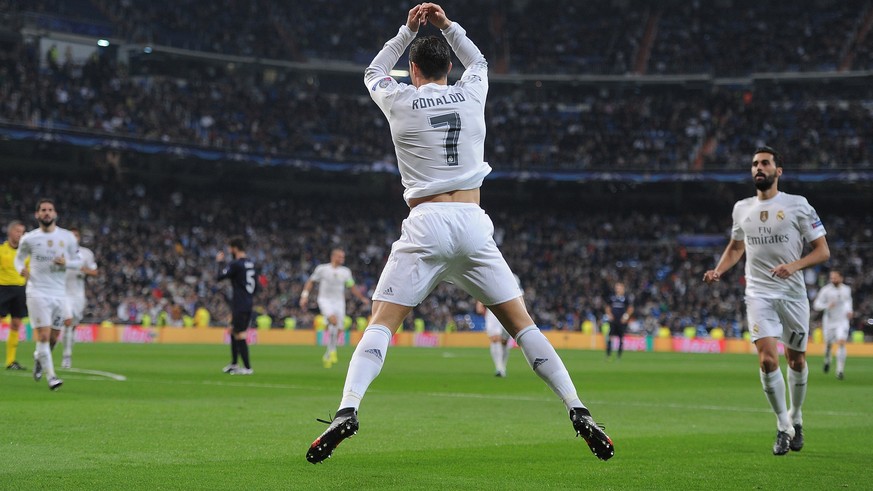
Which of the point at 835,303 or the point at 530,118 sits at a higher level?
the point at 530,118

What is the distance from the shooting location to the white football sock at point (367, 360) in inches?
249

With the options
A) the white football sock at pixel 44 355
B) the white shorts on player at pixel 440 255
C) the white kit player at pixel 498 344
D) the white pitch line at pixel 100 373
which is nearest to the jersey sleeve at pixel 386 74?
the white shorts on player at pixel 440 255

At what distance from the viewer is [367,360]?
641cm

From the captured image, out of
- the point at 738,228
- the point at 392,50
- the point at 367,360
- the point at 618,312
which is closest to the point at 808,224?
the point at 738,228

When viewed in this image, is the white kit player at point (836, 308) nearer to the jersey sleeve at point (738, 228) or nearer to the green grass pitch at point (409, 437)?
the green grass pitch at point (409, 437)

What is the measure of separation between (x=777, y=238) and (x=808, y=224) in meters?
0.31

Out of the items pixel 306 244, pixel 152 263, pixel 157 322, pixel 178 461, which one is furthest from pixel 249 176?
pixel 178 461

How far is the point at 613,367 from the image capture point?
2700 centimetres

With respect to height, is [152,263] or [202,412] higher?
[152,263]

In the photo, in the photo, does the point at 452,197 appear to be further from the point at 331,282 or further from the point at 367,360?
the point at 331,282

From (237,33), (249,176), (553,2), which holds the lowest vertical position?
(249,176)

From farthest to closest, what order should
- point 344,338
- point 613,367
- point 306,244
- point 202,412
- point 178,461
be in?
point 306,244, point 344,338, point 613,367, point 202,412, point 178,461

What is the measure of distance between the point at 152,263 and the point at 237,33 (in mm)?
16041

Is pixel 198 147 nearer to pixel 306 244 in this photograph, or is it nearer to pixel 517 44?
pixel 306 244
